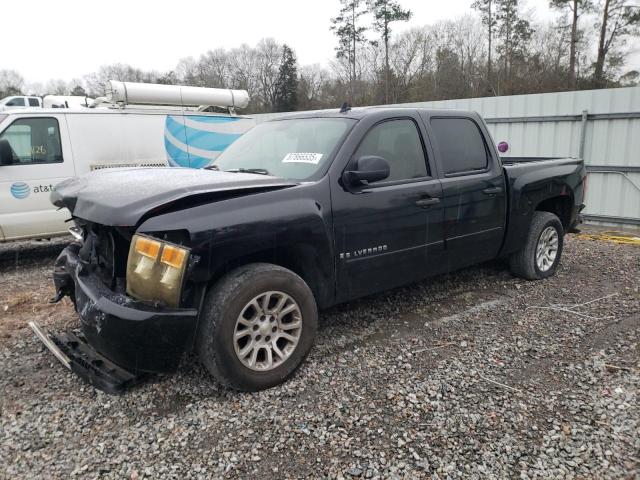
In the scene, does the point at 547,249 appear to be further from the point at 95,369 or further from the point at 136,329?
the point at 95,369

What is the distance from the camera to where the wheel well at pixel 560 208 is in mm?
5798

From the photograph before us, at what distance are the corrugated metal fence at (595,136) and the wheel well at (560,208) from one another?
3.51m

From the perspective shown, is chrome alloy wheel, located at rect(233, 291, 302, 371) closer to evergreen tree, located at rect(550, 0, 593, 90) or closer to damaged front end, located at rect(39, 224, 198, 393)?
damaged front end, located at rect(39, 224, 198, 393)

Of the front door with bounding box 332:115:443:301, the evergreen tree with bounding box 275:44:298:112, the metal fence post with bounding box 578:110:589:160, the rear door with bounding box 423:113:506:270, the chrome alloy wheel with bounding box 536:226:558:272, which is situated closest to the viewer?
the front door with bounding box 332:115:443:301

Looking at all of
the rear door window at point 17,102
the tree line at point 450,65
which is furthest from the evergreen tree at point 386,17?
the rear door window at point 17,102

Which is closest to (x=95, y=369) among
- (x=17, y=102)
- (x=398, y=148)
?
(x=398, y=148)

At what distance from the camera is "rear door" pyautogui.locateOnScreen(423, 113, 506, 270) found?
4391 mm

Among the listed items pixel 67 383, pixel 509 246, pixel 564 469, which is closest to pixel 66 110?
pixel 67 383

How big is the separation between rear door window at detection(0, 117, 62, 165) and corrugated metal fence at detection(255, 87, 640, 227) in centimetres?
589

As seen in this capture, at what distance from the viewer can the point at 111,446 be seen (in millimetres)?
2621

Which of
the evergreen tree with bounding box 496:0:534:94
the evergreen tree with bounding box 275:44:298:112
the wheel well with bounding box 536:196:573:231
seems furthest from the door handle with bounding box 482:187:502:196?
the evergreen tree with bounding box 275:44:298:112

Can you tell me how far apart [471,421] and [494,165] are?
9.41 feet

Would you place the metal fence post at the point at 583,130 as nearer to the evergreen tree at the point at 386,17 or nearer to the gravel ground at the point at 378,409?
the gravel ground at the point at 378,409

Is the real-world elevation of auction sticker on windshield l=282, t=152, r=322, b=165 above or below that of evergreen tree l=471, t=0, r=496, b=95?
below
